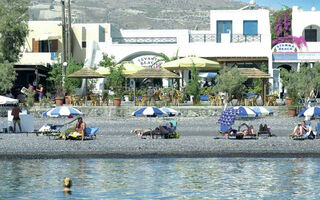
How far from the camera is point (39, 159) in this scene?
27.4 m

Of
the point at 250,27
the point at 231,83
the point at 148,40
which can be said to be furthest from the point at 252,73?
the point at 148,40

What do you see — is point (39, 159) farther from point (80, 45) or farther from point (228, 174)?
point (80, 45)

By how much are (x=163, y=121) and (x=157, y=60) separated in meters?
15.9

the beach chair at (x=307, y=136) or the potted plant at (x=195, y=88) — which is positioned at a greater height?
the potted plant at (x=195, y=88)

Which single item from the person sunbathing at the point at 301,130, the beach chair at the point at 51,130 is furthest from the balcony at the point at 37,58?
the person sunbathing at the point at 301,130

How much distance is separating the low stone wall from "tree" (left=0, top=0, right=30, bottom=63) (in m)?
7.03

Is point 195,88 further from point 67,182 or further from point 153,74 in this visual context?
point 67,182

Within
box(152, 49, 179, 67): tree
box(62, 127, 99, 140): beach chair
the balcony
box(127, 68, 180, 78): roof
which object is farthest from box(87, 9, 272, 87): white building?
box(62, 127, 99, 140): beach chair

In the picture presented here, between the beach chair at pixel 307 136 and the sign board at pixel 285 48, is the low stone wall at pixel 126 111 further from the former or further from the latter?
the sign board at pixel 285 48

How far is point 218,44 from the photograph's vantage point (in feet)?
173

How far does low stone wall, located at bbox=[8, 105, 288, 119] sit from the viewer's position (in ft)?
130

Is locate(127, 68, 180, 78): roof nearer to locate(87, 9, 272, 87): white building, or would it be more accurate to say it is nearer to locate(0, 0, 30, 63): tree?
locate(0, 0, 30, 63): tree

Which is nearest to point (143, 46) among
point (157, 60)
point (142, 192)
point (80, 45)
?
point (157, 60)

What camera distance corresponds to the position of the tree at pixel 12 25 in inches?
1843
